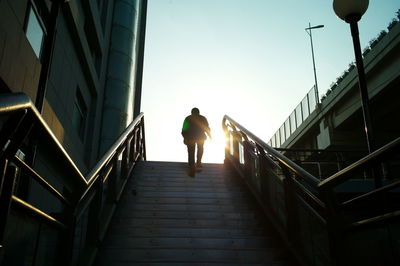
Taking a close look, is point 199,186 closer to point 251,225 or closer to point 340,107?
point 251,225

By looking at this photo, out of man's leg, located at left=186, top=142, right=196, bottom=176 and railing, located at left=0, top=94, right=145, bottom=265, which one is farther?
man's leg, located at left=186, top=142, right=196, bottom=176

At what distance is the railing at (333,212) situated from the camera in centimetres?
268

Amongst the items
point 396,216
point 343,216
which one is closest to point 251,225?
point 343,216

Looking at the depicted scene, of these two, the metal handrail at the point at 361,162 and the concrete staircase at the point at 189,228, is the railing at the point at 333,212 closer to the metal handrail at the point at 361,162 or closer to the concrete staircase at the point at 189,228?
the metal handrail at the point at 361,162

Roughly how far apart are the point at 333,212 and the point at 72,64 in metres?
10.0

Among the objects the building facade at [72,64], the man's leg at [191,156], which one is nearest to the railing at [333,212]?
the man's leg at [191,156]

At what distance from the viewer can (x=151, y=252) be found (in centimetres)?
466

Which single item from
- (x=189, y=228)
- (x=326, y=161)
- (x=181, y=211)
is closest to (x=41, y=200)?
(x=189, y=228)

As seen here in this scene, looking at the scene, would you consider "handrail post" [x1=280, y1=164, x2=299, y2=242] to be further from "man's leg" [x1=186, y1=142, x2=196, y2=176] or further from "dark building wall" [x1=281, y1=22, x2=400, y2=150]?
Answer: "dark building wall" [x1=281, y1=22, x2=400, y2=150]

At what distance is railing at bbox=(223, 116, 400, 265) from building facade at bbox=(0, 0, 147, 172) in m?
2.83

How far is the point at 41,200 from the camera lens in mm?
3084

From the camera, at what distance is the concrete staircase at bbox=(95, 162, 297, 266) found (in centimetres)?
456

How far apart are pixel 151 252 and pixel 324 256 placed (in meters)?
2.07

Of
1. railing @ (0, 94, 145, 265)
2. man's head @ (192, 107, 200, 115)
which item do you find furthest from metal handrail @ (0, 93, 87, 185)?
man's head @ (192, 107, 200, 115)
